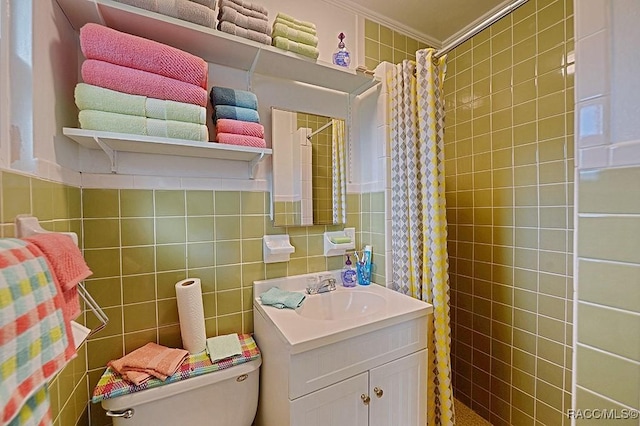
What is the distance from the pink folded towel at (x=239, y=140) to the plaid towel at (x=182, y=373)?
34.3 inches

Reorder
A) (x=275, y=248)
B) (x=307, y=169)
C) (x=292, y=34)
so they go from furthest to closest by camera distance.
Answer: (x=307, y=169) < (x=275, y=248) < (x=292, y=34)

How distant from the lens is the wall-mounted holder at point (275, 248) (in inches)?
51.8

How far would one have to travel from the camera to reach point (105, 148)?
3.09 ft

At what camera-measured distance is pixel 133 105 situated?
869 mm

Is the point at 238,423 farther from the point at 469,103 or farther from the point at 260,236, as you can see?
the point at 469,103

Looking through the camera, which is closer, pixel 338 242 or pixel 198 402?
pixel 198 402

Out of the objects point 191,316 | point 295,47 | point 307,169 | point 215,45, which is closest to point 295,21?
point 295,47

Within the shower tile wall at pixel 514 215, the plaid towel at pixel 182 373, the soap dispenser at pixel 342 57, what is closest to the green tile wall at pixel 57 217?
the plaid towel at pixel 182 373

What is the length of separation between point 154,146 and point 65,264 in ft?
1.84

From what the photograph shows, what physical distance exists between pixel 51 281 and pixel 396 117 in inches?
56.7

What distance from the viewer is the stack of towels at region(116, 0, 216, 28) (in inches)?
35.7

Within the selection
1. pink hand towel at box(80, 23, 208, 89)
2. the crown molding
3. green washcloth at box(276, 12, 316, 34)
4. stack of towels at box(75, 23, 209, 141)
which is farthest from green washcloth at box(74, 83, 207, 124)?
the crown molding

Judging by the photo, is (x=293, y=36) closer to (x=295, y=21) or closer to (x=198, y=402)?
(x=295, y=21)

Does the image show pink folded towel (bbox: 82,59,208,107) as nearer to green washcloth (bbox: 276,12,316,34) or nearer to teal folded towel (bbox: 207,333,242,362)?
green washcloth (bbox: 276,12,316,34)
